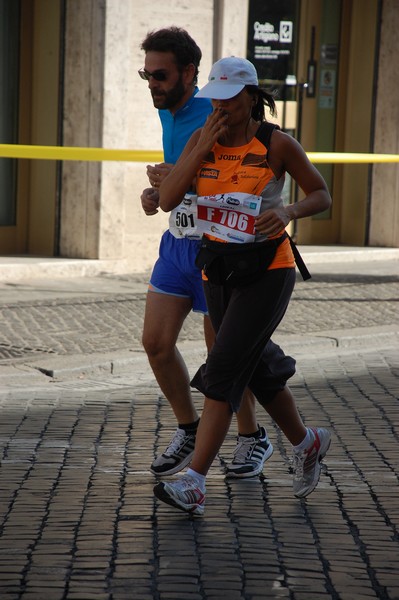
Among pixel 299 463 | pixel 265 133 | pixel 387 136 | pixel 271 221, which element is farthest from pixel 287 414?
pixel 387 136

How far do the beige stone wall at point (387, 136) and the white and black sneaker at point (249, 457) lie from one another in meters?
9.90

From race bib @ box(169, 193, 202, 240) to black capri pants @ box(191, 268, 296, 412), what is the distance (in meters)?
0.36

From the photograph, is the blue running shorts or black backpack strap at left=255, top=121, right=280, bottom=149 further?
the blue running shorts

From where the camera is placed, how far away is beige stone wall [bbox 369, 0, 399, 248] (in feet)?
48.8

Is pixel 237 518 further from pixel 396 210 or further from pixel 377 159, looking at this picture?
pixel 396 210

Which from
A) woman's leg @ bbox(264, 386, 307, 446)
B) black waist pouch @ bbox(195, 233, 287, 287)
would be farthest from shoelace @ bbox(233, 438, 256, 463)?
black waist pouch @ bbox(195, 233, 287, 287)

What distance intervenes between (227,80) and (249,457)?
1.60 metres

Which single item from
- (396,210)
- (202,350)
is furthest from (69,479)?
(396,210)

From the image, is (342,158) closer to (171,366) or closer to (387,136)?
(387,136)

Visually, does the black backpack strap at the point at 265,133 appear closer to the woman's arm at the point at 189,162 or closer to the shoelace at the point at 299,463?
the woman's arm at the point at 189,162

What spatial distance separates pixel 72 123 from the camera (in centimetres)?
1256

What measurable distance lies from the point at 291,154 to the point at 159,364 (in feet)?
3.63

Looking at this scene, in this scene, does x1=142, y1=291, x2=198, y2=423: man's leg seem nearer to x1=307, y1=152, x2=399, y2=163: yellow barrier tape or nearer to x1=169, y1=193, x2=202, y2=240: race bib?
x1=169, y1=193, x2=202, y2=240: race bib

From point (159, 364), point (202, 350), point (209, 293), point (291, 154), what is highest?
point (291, 154)
